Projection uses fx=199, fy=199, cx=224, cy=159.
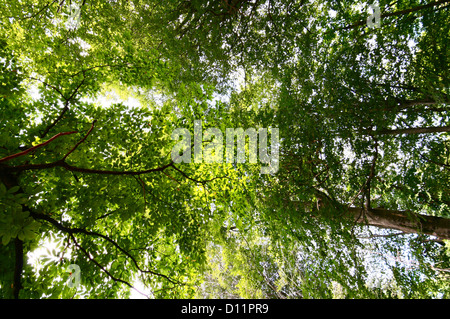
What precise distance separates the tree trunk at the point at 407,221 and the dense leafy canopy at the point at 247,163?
0.02 meters

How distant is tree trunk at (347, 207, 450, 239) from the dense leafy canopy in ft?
0.07

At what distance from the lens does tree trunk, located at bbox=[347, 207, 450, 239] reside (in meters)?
3.46

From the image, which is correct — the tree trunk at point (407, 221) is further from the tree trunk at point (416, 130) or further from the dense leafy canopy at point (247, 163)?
the tree trunk at point (416, 130)

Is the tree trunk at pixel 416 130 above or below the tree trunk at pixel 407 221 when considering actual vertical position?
above

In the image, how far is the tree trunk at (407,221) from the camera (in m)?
3.46

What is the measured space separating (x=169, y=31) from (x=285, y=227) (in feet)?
16.7

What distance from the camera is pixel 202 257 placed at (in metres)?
3.05

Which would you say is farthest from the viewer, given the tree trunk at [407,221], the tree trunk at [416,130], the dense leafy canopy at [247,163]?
the tree trunk at [407,221]

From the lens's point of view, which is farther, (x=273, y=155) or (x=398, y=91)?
(x=273, y=155)

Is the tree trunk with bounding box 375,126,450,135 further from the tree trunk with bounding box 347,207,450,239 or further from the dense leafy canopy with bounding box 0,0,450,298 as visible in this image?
the tree trunk with bounding box 347,207,450,239

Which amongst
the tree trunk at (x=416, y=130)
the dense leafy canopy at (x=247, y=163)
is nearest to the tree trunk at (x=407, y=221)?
the dense leafy canopy at (x=247, y=163)

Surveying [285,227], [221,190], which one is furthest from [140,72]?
[285,227]
